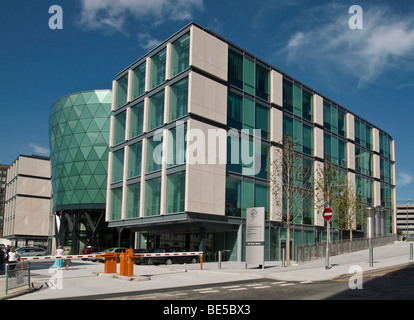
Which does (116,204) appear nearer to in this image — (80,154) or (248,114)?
(80,154)

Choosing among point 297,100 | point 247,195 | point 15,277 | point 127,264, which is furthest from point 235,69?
point 15,277

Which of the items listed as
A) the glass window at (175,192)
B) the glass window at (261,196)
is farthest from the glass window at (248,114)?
the glass window at (175,192)

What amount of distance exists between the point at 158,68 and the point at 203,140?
33.4 feet

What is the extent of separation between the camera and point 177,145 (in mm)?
36438

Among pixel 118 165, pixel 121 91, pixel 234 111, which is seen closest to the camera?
pixel 234 111

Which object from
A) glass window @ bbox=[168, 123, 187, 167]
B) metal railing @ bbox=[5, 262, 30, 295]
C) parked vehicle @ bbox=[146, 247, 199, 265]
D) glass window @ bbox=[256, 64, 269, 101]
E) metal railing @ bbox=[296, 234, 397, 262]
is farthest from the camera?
glass window @ bbox=[256, 64, 269, 101]

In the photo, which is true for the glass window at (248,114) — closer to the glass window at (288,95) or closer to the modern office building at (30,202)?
the glass window at (288,95)

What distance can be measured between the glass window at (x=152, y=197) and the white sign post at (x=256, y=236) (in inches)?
497

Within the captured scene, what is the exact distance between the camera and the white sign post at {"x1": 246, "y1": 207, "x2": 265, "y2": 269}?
26.3m

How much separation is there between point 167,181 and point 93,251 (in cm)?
1222

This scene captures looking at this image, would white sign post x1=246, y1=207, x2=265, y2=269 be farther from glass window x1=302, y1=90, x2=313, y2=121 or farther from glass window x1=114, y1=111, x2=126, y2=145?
glass window x1=302, y1=90, x2=313, y2=121

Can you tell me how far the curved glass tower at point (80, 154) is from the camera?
55344 mm

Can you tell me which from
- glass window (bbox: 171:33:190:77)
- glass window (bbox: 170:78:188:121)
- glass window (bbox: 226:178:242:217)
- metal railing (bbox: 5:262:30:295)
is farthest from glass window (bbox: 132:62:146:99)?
metal railing (bbox: 5:262:30:295)

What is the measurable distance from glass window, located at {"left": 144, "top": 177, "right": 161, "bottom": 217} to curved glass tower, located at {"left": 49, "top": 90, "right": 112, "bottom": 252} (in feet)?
53.2
